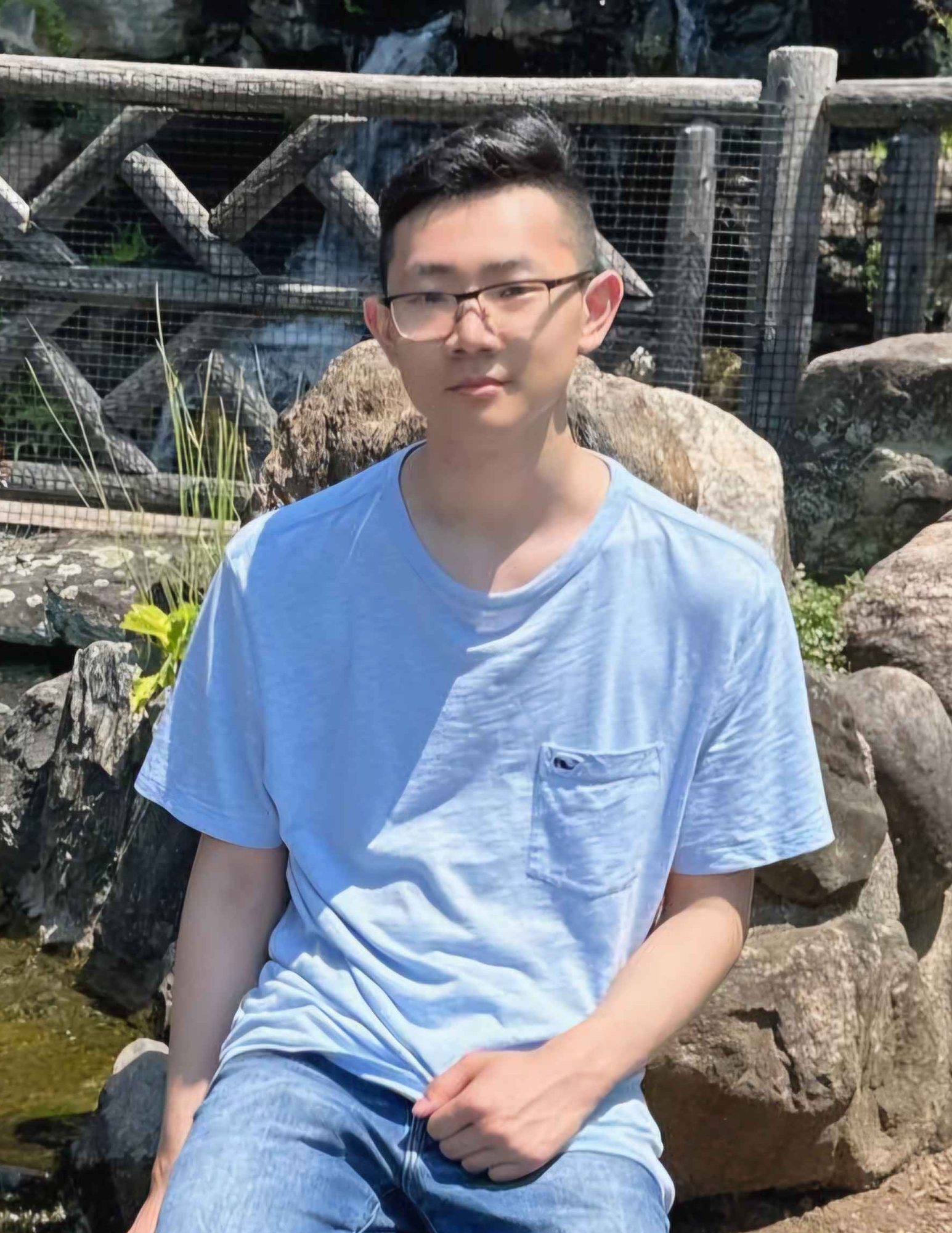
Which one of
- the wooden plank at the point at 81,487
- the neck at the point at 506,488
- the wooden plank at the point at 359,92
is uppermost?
the wooden plank at the point at 359,92

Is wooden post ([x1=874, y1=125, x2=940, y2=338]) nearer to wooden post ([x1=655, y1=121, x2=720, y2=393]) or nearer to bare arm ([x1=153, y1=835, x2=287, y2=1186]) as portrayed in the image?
wooden post ([x1=655, y1=121, x2=720, y2=393])

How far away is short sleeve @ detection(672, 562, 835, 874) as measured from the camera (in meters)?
1.97

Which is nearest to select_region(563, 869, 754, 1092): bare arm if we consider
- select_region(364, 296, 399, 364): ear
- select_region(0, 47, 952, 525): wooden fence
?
select_region(364, 296, 399, 364): ear

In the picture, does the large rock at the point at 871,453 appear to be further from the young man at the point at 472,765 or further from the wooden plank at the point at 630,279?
the young man at the point at 472,765

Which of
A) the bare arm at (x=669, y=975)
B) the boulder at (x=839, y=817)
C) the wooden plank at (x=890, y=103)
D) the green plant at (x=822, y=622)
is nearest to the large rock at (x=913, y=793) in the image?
the boulder at (x=839, y=817)

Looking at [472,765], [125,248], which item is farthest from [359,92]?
[472,765]

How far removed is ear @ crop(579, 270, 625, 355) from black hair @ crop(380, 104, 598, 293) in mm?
28

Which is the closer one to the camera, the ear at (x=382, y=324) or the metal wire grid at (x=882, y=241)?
the ear at (x=382, y=324)

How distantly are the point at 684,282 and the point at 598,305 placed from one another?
14.2 ft

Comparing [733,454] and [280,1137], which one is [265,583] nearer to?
[280,1137]

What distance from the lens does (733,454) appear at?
4516 millimetres

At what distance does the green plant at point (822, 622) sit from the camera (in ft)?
16.1

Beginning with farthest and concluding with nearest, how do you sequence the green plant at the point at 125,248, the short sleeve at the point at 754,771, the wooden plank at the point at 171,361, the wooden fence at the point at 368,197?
the green plant at the point at 125,248 → the wooden plank at the point at 171,361 → the wooden fence at the point at 368,197 → the short sleeve at the point at 754,771

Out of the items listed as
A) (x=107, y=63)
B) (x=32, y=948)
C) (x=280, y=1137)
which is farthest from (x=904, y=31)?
(x=280, y=1137)
